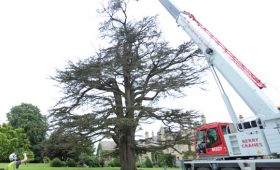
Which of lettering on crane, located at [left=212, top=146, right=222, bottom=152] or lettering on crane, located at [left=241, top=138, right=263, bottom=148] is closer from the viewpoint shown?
lettering on crane, located at [left=241, top=138, right=263, bottom=148]

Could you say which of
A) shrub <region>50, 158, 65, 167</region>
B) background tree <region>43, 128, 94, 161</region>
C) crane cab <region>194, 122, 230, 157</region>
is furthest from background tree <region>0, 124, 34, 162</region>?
crane cab <region>194, 122, 230, 157</region>

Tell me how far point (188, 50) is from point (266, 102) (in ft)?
44.8

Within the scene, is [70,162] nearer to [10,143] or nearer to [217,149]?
[10,143]

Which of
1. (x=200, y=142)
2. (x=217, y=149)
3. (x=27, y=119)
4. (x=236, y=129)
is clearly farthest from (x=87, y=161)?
(x=236, y=129)

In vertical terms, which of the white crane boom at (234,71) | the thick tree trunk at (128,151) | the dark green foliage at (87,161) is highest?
the white crane boom at (234,71)

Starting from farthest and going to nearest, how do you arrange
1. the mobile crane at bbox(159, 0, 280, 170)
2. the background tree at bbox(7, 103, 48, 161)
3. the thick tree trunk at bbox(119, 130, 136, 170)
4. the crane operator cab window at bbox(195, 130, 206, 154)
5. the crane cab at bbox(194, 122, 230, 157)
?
the background tree at bbox(7, 103, 48, 161) → the thick tree trunk at bbox(119, 130, 136, 170) → the crane operator cab window at bbox(195, 130, 206, 154) → the crane cab at bbox(194, 122, 230, 157) → the mobile crane at bbox(159, 0, 280, 170)

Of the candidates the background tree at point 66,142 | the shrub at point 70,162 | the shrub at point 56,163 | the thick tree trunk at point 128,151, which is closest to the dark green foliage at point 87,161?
the shrub at point 70,162

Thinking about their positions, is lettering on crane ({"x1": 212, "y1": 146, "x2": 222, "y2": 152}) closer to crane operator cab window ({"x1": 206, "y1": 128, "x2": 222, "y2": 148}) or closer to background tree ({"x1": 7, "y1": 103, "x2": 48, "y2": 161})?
crane operator cab window ({"x1": 206, "y1": 128, "x2": 222, "y2": 148})

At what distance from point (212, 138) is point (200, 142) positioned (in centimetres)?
86

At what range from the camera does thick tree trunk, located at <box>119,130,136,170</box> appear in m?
21.2

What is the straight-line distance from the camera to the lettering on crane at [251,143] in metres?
9.04

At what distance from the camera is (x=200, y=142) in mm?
13188

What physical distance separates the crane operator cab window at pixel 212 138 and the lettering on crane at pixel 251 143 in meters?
2.36

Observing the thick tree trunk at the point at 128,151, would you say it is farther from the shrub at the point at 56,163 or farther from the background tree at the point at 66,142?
the shrub at the point at 56,163
